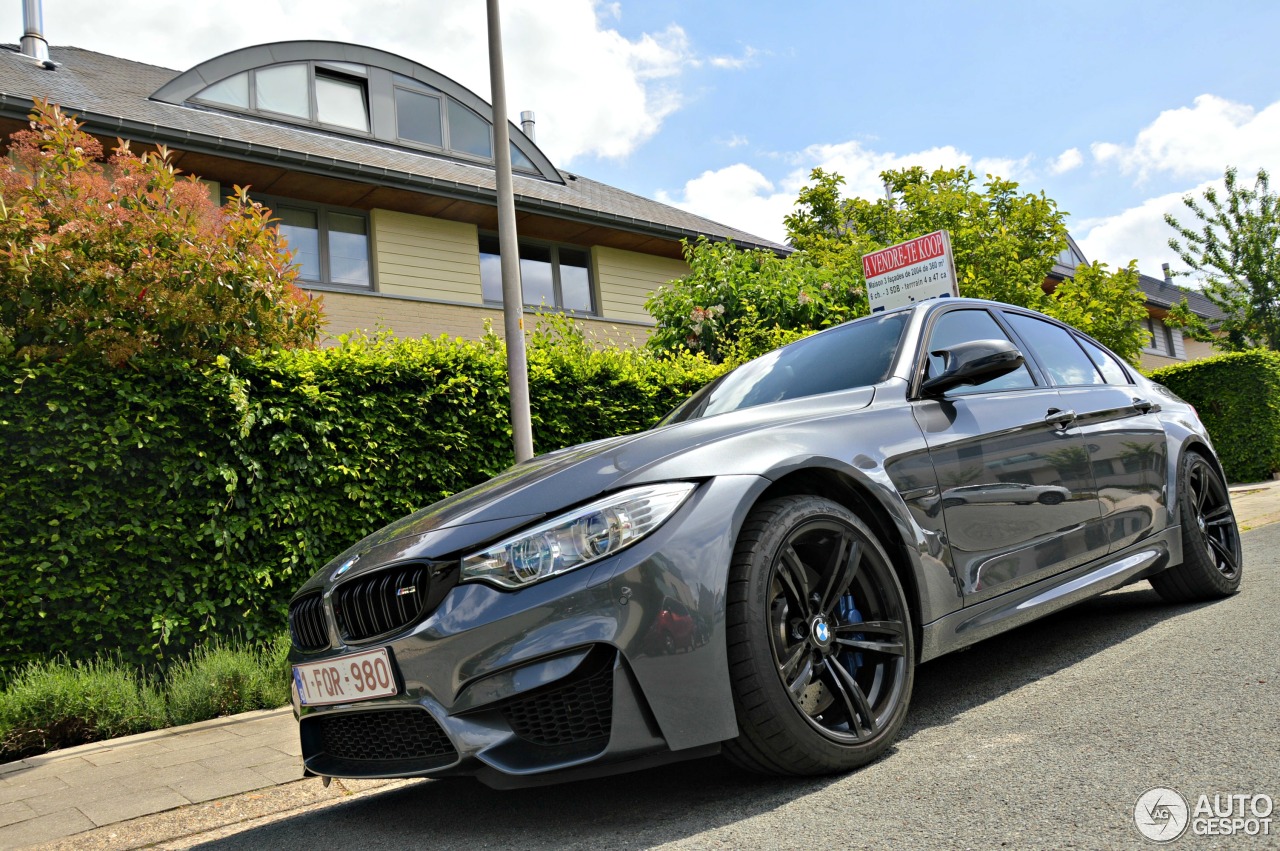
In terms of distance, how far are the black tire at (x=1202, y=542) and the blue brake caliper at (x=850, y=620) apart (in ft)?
8.11

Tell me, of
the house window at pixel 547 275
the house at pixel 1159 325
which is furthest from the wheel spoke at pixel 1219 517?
the house at pixel 1159 325

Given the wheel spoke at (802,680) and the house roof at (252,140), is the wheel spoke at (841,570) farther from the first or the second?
the house roof at (252,140)

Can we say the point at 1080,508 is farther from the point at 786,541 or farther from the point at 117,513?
the point at 117,513

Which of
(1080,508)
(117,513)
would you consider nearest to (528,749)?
(1080,508)

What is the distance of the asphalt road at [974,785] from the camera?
2.17 m

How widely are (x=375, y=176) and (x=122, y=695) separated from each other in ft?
28.4

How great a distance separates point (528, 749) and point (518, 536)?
0.53 m

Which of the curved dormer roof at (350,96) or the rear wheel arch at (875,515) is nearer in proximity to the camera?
the rear wheel arch at (875,515)

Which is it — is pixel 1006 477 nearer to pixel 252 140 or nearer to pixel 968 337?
pixel 968 337

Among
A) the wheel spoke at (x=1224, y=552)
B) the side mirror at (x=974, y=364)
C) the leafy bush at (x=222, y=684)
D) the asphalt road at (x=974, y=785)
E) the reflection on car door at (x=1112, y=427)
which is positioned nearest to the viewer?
the asphalt road at (x=974, y=785)

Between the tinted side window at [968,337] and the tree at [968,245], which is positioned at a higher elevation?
the tree at [968,245]

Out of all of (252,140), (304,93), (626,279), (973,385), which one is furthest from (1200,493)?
(304,93)

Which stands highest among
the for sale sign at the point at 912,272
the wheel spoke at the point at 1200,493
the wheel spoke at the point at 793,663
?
the for sale sign at the point at 912,272

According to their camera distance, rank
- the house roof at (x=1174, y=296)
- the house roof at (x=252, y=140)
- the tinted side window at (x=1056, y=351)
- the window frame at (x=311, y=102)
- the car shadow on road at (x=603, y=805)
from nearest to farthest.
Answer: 1. the car shadow on road at (x=603, y=805)
2. the tinted side window at (x=1056, y=351)
3. the house roof at (x=252, y=140)
4. the window frame at (x=311, y=102)
5. the house roof at (x=1174, y=296)
